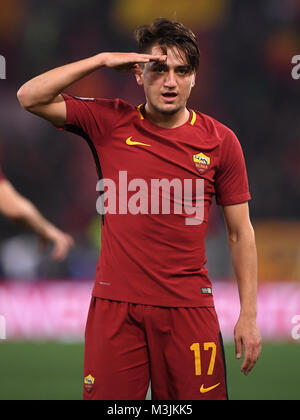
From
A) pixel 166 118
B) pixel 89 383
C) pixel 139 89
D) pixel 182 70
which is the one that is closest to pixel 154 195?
pixel 166 118

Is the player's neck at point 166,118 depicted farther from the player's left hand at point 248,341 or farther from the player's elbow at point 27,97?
the player's left hand at point 248,341

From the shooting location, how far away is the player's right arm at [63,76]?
3037 millimetres

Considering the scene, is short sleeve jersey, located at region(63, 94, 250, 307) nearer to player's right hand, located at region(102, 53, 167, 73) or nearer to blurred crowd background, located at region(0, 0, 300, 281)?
player's right hand, located at region(102, 53, 167, 73)

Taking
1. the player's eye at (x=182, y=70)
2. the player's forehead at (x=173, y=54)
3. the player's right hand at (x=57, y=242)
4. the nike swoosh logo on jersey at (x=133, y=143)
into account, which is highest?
the player's forehead at (x=173, y=54)

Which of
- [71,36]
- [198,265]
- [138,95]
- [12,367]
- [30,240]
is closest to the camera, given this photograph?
[198,265]

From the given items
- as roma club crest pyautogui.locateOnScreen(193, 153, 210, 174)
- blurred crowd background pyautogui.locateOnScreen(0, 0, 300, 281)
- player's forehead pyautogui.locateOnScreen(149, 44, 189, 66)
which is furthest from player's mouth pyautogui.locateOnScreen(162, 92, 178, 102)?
blurred crowd background pyautogui.locateOnScreen(0, 0, 300, 281)

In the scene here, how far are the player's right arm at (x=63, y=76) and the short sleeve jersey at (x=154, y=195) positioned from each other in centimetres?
14

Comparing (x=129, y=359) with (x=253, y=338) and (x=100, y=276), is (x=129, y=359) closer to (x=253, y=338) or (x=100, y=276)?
(x=100, y=276)

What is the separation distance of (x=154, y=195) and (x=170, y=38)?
677 mm

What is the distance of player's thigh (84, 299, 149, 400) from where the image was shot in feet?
9.80

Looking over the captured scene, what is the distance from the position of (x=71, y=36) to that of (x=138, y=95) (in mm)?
2070

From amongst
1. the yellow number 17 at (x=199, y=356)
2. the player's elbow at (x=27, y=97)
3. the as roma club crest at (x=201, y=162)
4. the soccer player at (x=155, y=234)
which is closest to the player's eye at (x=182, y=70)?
the soccer player at (x=155, y=234)
